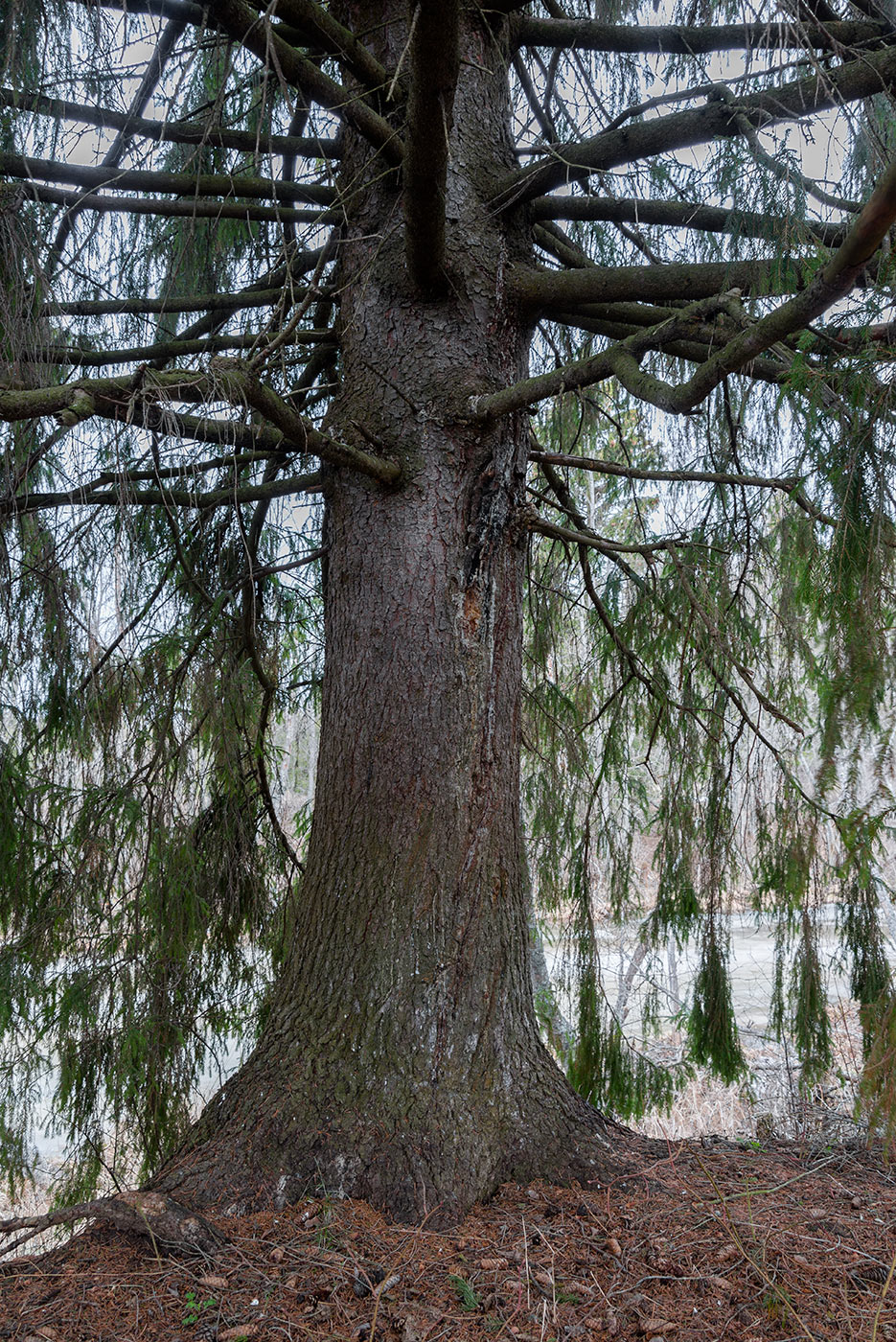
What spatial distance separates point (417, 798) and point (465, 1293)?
3.14ft

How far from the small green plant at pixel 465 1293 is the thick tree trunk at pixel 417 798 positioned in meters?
0.18

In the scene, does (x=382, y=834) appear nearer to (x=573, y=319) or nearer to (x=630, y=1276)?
(x=630, y=1276)

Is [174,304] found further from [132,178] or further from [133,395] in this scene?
[133,395]

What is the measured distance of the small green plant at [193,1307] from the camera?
1550 mm

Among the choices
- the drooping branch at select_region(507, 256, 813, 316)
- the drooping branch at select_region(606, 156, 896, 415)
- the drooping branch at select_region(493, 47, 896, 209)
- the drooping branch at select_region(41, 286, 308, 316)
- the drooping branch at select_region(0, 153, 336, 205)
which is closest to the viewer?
the drooping branch at select_region(606, 156, 896, 415)

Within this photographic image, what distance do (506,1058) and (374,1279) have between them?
0.55 metres

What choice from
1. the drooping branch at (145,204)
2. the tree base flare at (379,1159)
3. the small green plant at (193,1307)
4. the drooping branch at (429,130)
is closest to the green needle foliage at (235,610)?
the drooping branch at (145,204)

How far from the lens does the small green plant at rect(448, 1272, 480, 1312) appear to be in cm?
158

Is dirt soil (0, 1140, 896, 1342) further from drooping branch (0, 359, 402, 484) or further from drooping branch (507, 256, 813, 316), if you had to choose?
drooping branch (507, 256, 813, 316)

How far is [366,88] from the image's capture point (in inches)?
85.0

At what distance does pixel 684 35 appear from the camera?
84.0 inches

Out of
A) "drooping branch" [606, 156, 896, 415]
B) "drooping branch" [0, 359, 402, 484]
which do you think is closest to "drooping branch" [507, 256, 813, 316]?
"drooping branch" [606, 156, 896, 415]

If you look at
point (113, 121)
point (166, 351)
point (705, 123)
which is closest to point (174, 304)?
point (166, 351)

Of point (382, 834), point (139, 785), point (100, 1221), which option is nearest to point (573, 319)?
point (382, 834)
